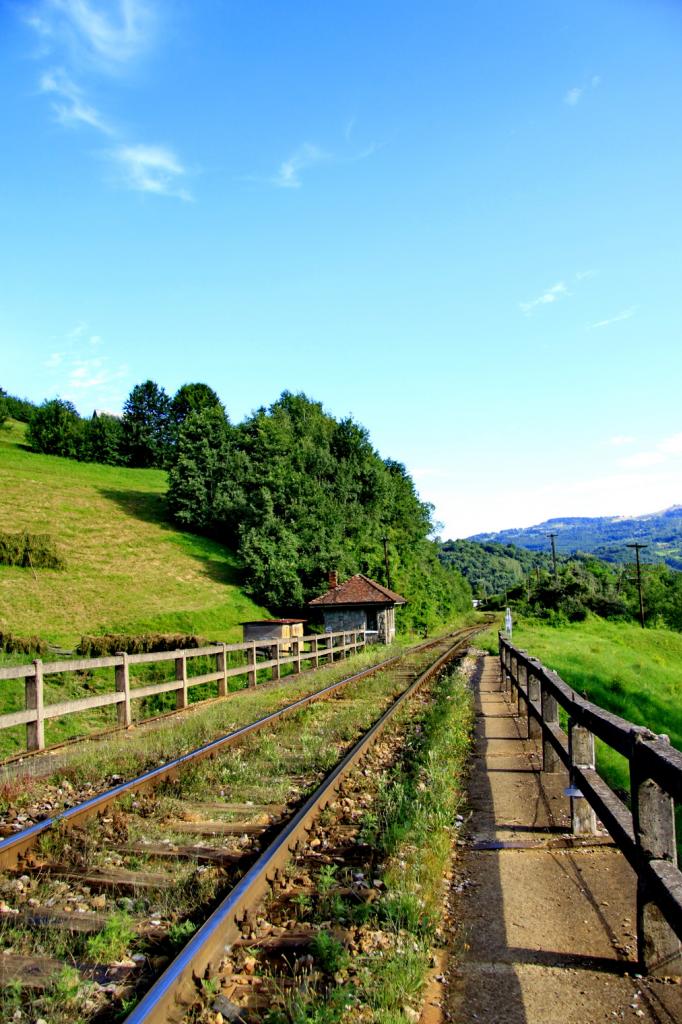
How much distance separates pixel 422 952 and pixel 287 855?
1588 mm

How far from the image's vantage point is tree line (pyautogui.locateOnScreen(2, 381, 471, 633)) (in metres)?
45.0

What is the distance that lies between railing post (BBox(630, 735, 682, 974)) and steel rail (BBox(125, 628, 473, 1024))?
2072mm

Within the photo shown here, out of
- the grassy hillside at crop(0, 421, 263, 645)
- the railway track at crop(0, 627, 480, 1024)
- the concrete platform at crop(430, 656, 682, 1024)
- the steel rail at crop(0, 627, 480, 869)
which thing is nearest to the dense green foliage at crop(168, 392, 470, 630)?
the grassy hillside at crop(0, 421, 263, 645)

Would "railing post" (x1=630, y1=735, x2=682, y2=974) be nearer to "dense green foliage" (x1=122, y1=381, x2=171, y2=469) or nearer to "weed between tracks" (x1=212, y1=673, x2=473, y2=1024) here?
"weed between tracks" (x1=212, y1=673, x2=473, y2=1024)

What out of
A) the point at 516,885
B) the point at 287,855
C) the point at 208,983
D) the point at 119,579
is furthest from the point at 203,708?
the point at 119,579

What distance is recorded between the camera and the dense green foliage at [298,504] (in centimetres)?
4491

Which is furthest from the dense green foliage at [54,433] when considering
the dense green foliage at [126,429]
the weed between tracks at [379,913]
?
the weed between tracks at [379,913]

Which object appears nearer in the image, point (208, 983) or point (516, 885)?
point (208, 983)

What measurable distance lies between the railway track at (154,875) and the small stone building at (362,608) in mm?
24479

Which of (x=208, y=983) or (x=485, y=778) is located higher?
(x=208, y=983)

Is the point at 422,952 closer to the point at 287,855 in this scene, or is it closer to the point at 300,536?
the point at 287,855

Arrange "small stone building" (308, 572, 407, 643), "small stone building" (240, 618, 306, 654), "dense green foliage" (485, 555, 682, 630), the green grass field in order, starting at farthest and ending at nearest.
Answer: "dense green foliage" (485, 555, 682, 630) → "small stone building" (308, 572, 407, 643) → "small stone building" (240, 618, 306, 654) → the green grass field

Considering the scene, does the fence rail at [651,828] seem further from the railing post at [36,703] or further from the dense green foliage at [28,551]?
the dense green foliage at [28,551]

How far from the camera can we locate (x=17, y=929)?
3.83 metres
